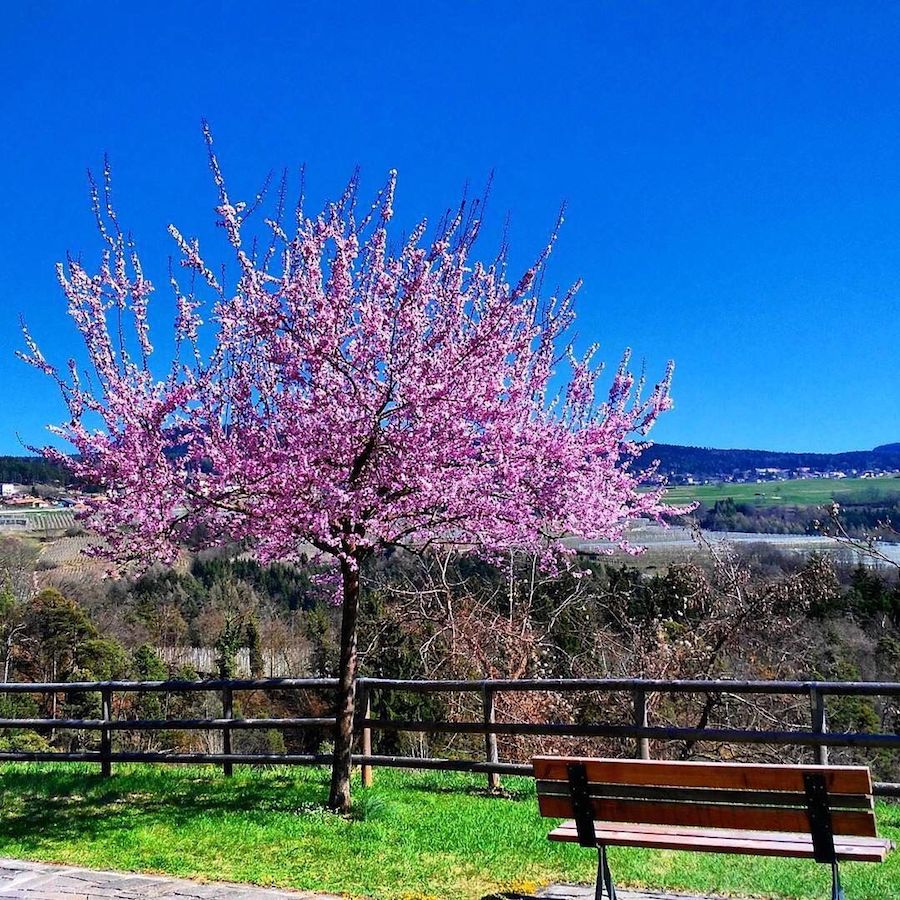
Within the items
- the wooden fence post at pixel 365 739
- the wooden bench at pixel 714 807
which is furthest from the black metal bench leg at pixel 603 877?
the wooden fence post at pixel 365 739

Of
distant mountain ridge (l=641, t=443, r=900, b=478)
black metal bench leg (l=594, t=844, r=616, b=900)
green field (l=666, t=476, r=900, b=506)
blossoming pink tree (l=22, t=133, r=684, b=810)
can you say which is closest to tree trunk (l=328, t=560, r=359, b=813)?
blossoming pink tree (l=22, t=133, r=684, b=810)

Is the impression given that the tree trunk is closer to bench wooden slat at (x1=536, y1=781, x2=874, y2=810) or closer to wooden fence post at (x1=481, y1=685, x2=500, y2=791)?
wooden fence post at (x1=481, y1=685, x2=500, y2=791)

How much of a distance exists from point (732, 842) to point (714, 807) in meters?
0.19

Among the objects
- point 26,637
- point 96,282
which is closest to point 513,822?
point 96,282

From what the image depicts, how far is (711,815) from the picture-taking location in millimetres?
4574

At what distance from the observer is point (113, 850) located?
6.66 metres

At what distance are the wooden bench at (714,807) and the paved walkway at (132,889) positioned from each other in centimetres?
77

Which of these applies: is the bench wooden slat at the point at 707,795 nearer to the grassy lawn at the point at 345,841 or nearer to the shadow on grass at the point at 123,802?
the grassy lawn at the point at 345,841

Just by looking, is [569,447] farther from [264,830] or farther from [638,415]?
[264,830]

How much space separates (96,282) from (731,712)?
39.2 feet

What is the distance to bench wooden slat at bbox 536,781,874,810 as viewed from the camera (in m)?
4.30

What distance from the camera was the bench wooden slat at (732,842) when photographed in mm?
4332

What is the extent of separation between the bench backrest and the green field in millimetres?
40363

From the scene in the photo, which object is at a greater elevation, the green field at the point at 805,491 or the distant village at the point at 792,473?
the distant village at the point at 792,473
